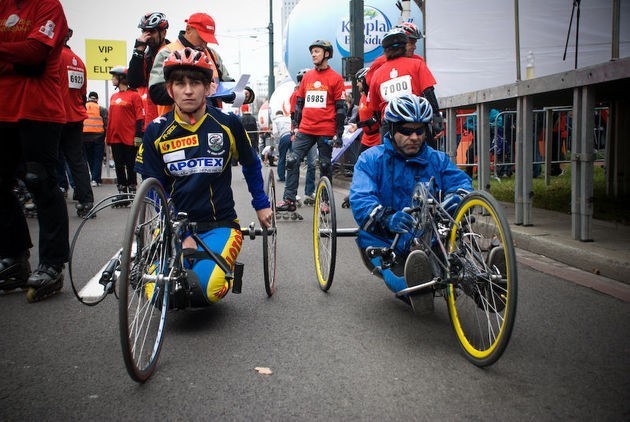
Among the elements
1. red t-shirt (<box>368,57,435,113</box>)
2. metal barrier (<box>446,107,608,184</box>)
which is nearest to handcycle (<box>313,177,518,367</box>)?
red t-shirt (<box>368,57,435,113</box>)

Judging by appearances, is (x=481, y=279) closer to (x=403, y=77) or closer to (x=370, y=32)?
(x=403, y=77)

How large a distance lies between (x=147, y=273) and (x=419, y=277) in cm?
145

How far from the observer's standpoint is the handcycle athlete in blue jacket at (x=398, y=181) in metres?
3.71

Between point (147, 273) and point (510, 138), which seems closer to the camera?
point (147, 273)

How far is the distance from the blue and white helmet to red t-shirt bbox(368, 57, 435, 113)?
258 cm

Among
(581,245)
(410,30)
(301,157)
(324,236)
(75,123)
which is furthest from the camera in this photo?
(301,157)

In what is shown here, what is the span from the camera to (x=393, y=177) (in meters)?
4.07

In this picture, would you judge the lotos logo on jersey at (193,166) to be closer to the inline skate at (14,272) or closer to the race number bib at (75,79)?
the inline skate at (14,272)

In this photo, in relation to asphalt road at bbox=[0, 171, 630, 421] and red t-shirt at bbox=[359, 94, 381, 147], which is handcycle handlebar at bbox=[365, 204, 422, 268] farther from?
red t-shirt at bbox=[359, 94, 381, 147]

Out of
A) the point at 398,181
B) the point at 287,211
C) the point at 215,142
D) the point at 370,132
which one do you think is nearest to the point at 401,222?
the point at 398,181

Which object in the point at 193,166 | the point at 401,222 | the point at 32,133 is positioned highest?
the point at 32,133

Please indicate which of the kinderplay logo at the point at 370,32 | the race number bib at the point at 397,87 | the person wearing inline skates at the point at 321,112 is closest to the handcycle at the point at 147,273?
the race number bib at the point at 397,87

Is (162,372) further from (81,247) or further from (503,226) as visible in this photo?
(81,247)

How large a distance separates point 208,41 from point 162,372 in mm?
3453
